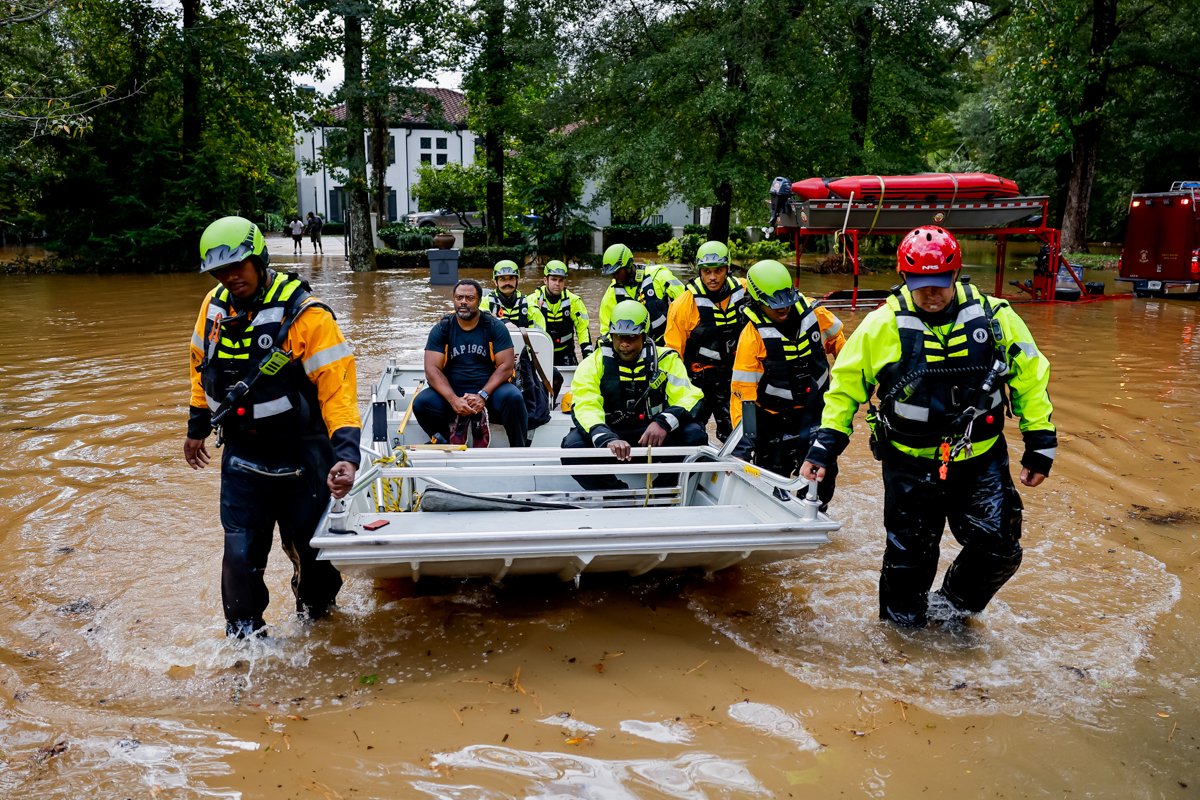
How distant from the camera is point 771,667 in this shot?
4.21m

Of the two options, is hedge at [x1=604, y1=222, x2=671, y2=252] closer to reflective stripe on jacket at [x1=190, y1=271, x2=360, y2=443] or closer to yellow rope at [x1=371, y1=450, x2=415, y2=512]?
yellow rope at [x1=371, y1=450, x2=415, y2=512]

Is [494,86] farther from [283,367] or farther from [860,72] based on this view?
[283,367]

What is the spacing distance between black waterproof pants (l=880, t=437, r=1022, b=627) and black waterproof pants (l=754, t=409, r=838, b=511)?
1286 millimetres

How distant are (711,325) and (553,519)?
2886mm

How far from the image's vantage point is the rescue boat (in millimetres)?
4055

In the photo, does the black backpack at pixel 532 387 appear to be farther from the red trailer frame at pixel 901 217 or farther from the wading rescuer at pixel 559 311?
the red trailer frame at pixel 901 217

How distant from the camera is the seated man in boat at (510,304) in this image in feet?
28.2

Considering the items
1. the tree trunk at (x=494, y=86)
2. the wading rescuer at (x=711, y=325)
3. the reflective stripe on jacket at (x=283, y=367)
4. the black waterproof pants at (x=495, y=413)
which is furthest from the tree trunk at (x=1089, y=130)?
the reflective stripe on jacket at (x=283, y=367)

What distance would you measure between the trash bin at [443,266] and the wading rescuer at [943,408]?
15.2 m

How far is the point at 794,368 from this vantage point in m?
5.61

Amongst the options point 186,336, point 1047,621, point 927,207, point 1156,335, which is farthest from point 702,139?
point 1047,621

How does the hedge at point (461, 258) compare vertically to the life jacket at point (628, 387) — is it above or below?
above

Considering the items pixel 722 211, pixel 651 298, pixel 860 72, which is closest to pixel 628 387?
pixel 651 298

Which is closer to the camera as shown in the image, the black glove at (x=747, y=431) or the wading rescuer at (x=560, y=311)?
the black glove at (x=747, y=431)
